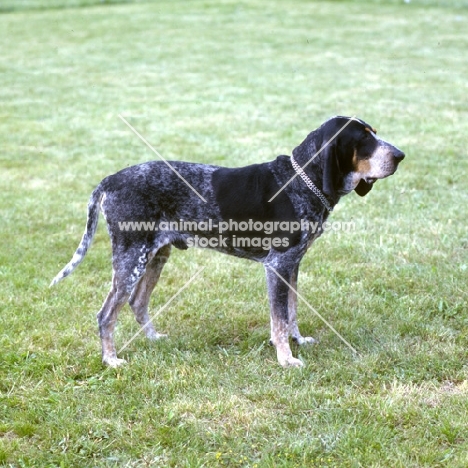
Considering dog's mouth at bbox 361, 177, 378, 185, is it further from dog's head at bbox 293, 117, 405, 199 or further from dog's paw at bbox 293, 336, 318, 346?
dog's paw at bbox 293, 336, 318, 346

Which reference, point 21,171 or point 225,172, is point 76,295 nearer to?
point 225,172

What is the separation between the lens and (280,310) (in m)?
4.82

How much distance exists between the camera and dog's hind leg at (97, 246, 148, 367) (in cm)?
480

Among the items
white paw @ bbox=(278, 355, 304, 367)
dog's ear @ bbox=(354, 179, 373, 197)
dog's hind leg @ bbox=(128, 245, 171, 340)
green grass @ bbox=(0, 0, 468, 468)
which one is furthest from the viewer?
dog's hind leg @ bbox=(128, 245, 171, 340)

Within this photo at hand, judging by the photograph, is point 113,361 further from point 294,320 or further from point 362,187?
point 362,187

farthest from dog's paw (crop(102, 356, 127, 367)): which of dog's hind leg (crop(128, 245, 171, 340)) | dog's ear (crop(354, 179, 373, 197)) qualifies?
dog's ear (crop(354, 179, 373, 197))

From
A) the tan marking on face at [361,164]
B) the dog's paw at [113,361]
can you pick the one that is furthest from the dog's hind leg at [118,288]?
the tan marking on face at [361,164]

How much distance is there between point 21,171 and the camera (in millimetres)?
9688

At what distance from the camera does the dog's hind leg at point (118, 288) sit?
480cm

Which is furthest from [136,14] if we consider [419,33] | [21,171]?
[21,171]

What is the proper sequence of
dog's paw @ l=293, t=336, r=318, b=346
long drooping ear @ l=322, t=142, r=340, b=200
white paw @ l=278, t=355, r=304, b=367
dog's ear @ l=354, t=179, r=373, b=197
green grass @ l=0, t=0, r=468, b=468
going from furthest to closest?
dog's paw @ l=293, t=336, r=318, b=346 < dog's ear @ l=354, t=179, r=373, b=197 < white paw @ l=278, t=355, r=304, b=367 < long drooping ear @ l=322, t=142, r=340, b=200 < green grass @ l=0, t=0, r=468, b=468

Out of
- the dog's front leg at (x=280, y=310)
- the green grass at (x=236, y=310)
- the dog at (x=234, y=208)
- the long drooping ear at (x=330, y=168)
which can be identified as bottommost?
the green grass at (x=236, y=310)

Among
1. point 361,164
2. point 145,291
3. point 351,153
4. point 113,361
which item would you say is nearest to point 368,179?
point 361,164

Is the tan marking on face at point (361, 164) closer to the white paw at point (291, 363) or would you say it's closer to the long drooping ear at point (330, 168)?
the long drooping ear at point (330, 168)
